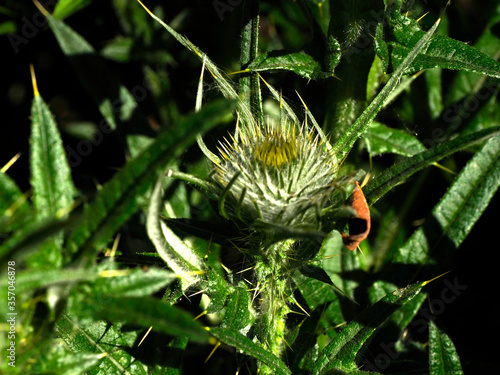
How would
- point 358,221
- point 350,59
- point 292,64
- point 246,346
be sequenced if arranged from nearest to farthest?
point 246,346 → point 358,221 → point 292,64 → point 350,59

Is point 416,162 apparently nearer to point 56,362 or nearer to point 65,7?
point 56,362

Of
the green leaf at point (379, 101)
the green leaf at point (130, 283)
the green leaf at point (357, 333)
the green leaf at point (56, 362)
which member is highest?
the green leaf at point (379, 101)

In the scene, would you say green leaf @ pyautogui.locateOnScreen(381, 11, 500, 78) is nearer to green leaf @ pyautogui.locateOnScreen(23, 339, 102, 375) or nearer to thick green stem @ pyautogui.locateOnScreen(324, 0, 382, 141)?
thick green stem @ pyautogui.locateOnScreen(324, 0, 382, 141)

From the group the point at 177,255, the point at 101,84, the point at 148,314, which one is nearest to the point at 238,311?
the point at 177,255

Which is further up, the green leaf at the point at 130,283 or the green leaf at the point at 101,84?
the green leaf at the point at 101,84

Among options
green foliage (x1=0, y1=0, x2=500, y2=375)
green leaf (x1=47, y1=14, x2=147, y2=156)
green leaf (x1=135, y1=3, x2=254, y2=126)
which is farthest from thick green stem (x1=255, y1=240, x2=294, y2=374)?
green leaf (x1=47, y1=14, x2=147, y2=156)

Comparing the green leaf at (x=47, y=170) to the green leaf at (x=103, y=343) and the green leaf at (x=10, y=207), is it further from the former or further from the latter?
the green leaf at (x=103, y=343)

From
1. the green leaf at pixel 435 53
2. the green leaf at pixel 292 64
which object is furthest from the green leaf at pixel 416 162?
the green leaf at pixel 292 64

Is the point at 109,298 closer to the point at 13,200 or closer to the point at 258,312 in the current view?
the point at 13,200
